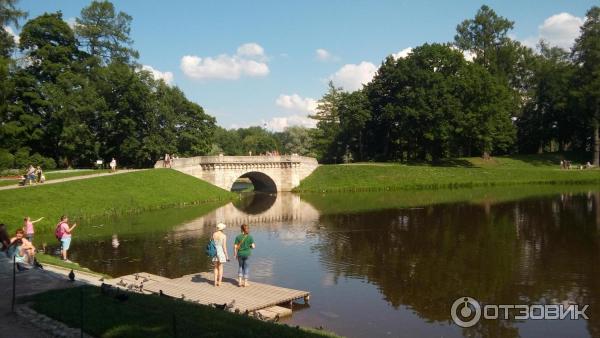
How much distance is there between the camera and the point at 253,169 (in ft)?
205

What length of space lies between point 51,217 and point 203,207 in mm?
14408

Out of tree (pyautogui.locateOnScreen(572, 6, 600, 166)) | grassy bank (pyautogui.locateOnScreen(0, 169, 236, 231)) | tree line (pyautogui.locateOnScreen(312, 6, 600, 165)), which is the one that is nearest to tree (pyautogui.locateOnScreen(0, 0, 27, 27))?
grassy bank (pyautogui.locateOnScreen(0, 169, 236, 231))

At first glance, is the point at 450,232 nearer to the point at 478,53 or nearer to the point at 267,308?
the point at 267,308

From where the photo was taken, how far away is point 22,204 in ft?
116

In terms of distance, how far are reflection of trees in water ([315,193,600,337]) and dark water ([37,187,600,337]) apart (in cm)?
5

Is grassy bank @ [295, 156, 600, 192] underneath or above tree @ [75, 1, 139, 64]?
underneath

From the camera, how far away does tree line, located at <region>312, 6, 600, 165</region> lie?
7350cm

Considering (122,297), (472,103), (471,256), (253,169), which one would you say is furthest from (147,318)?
(472,103)

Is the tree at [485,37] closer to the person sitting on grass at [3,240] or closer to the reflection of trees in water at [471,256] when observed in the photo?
the reflection of trees in water at [471,256]

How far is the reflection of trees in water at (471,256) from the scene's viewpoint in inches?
700

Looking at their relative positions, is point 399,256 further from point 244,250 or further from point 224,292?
point 224,292

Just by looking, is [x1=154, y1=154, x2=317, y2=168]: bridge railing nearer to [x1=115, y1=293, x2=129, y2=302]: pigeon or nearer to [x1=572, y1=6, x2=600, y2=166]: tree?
[x1=572, y1=6, x2=600, y2=166]: tree

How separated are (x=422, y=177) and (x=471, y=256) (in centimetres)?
4235

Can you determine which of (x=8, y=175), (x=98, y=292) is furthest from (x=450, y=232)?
(x=8, y=175)
